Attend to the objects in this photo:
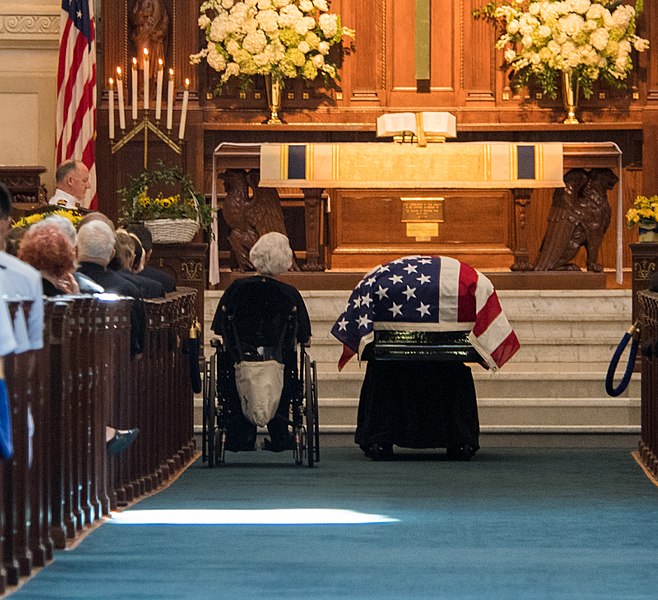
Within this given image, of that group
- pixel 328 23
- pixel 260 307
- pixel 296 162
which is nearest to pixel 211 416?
pixel 260 307

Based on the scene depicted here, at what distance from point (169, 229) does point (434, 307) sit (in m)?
2.92

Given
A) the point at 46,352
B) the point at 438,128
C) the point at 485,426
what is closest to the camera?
the point at 46,352

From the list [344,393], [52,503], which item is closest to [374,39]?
[344,393]

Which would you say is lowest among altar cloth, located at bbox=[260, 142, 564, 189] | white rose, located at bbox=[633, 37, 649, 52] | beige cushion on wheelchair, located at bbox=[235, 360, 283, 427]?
beige cushion on wheelchair, located at bbox=[235, 360, 283, 427]

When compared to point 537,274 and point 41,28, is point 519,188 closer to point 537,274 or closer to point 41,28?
point 537,274

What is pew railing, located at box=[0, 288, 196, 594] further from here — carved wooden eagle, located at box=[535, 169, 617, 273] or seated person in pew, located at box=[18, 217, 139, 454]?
carved wooden eagle, located at box=[535, 169, 617, 273]

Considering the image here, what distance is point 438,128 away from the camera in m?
14.4

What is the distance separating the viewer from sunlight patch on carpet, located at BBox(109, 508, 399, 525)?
22.4ft

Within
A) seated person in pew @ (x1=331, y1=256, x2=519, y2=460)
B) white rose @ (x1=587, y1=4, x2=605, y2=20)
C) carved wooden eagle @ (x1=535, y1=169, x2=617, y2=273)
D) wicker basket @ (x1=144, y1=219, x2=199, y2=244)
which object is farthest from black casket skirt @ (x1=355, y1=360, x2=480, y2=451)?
white rose @ (x1=587, y1=4, x2=605, y2=20)

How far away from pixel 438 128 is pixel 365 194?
4.21 ft

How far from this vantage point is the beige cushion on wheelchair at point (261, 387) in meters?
9.54

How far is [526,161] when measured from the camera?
14.6m

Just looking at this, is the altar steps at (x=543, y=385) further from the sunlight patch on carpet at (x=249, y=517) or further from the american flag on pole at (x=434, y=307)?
the sunlight patch on carpet at (x=249, y=517)

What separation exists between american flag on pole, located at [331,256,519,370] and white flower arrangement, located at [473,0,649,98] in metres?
5.80
